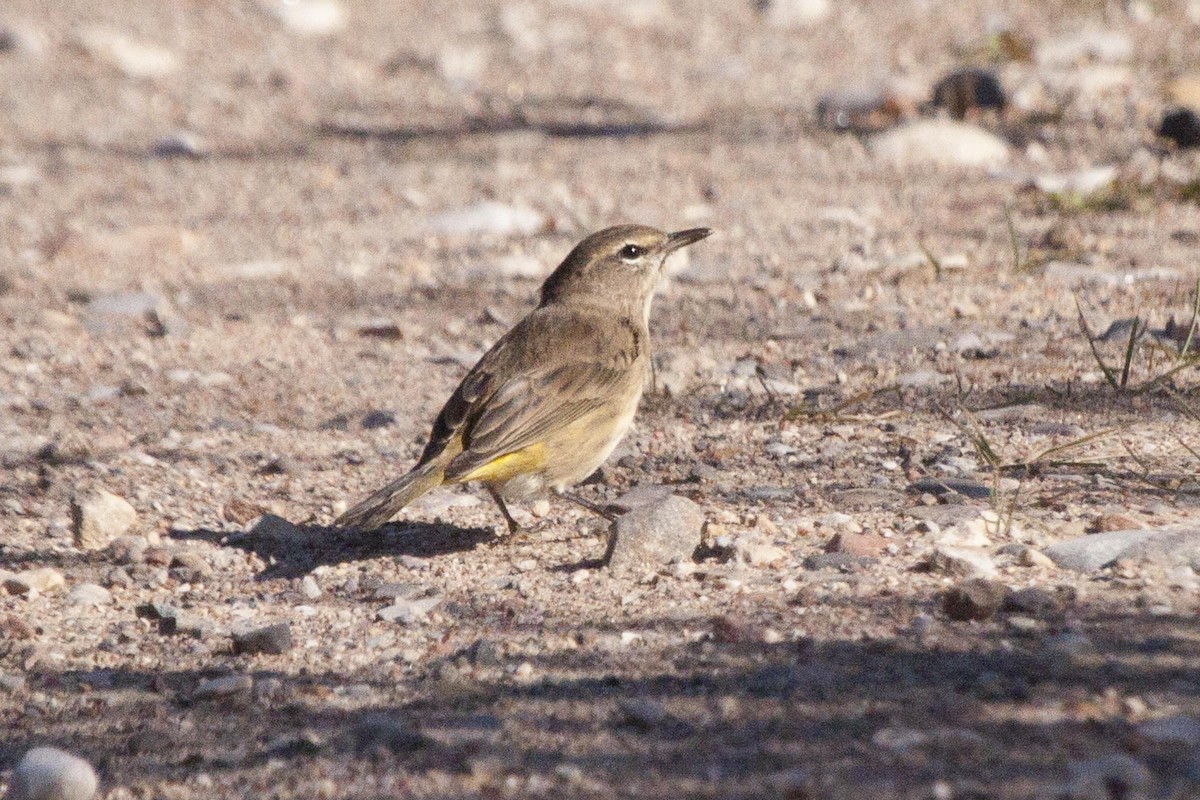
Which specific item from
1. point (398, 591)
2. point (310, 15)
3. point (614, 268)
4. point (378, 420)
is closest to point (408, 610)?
point (398, 591)

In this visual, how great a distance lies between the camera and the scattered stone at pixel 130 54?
15.1 m

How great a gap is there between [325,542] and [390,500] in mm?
549

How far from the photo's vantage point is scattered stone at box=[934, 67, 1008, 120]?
1169 centimetres

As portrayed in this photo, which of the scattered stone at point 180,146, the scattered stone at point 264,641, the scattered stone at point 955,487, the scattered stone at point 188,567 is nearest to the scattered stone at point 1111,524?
the scattered stone at point 955,487

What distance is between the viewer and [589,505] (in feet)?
19.9

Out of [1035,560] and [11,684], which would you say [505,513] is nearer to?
[11,684]

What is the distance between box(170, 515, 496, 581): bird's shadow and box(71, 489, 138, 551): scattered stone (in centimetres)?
20

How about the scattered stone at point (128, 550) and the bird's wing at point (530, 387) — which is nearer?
the scattered stone at point (128, 550)

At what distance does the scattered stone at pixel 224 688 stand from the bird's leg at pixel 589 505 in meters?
1.62

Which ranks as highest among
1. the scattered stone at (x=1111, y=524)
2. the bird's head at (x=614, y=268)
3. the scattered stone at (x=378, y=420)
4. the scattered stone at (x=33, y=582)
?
the bird's head at (x=614, y=268)

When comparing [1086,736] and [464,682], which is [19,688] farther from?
[1086,736]

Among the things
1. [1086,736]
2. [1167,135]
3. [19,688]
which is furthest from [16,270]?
[1086,736]

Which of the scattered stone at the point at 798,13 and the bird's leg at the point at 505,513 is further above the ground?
the scattered stone at the point at 798,13

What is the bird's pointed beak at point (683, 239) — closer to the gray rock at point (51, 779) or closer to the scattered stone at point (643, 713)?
the scattered stone at point (643, 713)
